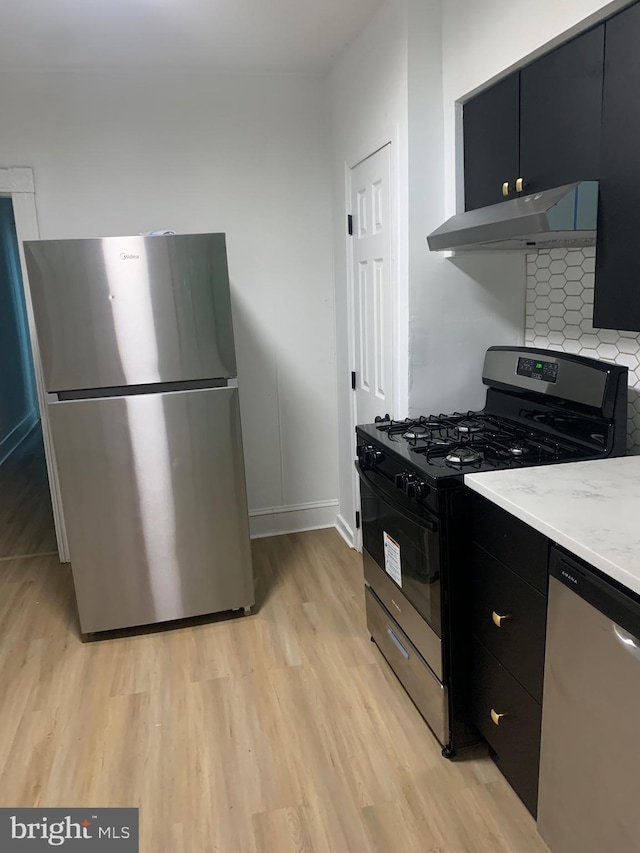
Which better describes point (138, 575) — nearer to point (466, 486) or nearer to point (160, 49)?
point (466, 486)

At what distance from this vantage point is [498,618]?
1616 millimetres

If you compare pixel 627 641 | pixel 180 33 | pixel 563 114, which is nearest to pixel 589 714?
pixel 627 641

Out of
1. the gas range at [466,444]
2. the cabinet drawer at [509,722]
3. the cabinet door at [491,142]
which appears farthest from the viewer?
the cabinet door at [491,142]

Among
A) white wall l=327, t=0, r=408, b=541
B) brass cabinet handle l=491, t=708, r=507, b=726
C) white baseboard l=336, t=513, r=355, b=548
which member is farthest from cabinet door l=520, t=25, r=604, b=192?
white baseboard l=336, t=513, r=355, b=548

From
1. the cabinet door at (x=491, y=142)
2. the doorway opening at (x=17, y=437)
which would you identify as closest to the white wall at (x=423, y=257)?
the cabinet door at (x=491, y=142)

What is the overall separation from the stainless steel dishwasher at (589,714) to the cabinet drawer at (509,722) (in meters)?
0.08

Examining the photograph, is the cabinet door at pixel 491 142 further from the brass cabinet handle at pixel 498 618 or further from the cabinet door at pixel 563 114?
the brass cabinet handle at pixel 498 618

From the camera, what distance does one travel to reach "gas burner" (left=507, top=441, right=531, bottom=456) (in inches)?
72.7

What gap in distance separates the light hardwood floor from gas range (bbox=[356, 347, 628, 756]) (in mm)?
166

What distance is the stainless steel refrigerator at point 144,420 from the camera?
2316 mm

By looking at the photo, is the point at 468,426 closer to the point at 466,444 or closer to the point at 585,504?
the point at 466,444

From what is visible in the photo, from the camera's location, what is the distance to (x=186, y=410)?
2.46 metres

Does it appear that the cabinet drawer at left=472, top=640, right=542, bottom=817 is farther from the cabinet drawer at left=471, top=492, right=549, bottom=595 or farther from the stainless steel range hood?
the stainless steel range hood

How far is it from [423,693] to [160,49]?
2.82 metres
